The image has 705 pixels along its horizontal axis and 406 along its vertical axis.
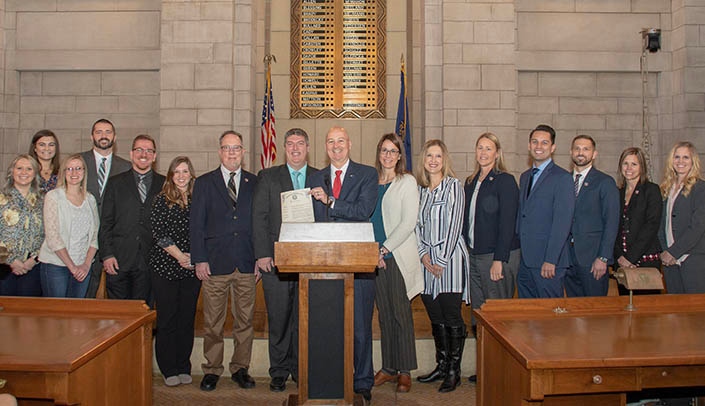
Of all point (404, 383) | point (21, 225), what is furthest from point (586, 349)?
point (21, 225)

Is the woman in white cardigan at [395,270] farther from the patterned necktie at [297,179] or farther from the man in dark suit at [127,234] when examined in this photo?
the man in dark suit at [127,234]

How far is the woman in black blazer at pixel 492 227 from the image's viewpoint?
441cm

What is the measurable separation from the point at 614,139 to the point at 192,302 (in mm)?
6550

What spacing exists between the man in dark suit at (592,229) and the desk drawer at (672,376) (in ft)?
5.80

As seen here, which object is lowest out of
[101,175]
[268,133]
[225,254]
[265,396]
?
[265,396]

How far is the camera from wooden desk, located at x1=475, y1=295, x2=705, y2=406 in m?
2.55

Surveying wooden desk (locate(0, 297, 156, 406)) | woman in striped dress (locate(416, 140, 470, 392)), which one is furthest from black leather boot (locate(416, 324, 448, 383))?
wooden desk (locate(0, 297, 156, 406))

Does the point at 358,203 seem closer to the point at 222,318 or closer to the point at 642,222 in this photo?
the point at 222,318

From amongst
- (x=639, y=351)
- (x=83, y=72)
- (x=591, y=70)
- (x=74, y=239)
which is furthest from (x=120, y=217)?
(x=591, y=70)

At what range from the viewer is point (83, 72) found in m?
8.59

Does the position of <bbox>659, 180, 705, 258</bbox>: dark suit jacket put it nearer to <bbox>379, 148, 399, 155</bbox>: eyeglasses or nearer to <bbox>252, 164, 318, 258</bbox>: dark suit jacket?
<bbox>379, 148, 399, 155</bbox>: eyeglasses

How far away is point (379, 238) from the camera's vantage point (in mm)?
4363

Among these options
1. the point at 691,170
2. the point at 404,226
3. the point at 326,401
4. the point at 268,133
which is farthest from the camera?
the point at 268,133

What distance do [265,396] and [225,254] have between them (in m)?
1.04
